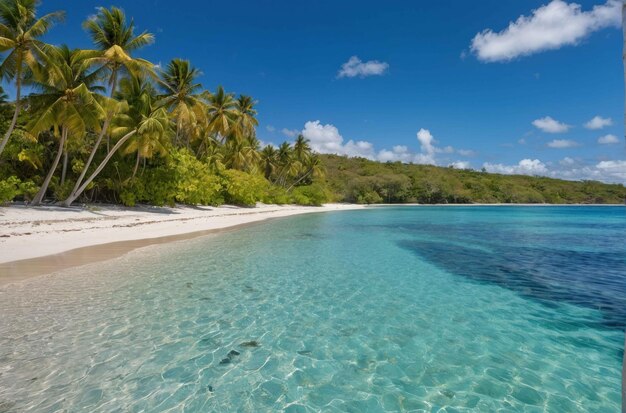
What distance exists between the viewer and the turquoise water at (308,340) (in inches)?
140

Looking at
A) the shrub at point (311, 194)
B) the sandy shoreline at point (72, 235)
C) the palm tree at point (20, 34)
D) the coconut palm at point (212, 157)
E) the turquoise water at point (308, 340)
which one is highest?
the palm tree at point (20, 34)

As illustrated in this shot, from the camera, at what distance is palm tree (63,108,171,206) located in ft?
70.0

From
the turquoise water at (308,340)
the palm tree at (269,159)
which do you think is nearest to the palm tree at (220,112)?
the palm tree at (269,159)

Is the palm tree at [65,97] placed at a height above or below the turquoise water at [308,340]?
above

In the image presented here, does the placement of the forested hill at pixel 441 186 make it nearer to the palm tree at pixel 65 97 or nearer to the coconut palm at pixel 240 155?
the coconut palm at pixel 240 155

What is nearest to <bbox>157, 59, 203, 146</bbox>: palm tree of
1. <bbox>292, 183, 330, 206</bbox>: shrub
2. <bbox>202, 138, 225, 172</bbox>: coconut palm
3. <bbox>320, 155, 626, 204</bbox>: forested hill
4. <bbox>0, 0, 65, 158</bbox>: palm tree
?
<bbox>202, 138, 225, 172</bbox>: coconut palm

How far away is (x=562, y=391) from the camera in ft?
12.4

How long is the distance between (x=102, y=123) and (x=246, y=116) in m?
17.2

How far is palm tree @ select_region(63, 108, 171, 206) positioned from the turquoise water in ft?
48.0

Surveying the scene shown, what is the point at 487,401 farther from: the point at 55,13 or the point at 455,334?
the point at 55,13

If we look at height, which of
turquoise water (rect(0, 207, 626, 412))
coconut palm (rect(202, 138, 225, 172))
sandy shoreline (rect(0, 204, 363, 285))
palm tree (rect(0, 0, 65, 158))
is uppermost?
palm tree (rect(0, 0, 65, 158))

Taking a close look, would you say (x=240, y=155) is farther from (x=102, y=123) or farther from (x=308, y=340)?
(x=308, y=340)

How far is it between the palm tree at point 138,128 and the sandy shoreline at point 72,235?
9.76 ft

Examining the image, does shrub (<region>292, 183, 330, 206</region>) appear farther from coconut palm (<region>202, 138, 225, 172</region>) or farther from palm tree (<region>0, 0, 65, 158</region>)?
palm tree (<region>0, 0, 65, 158</region>)
